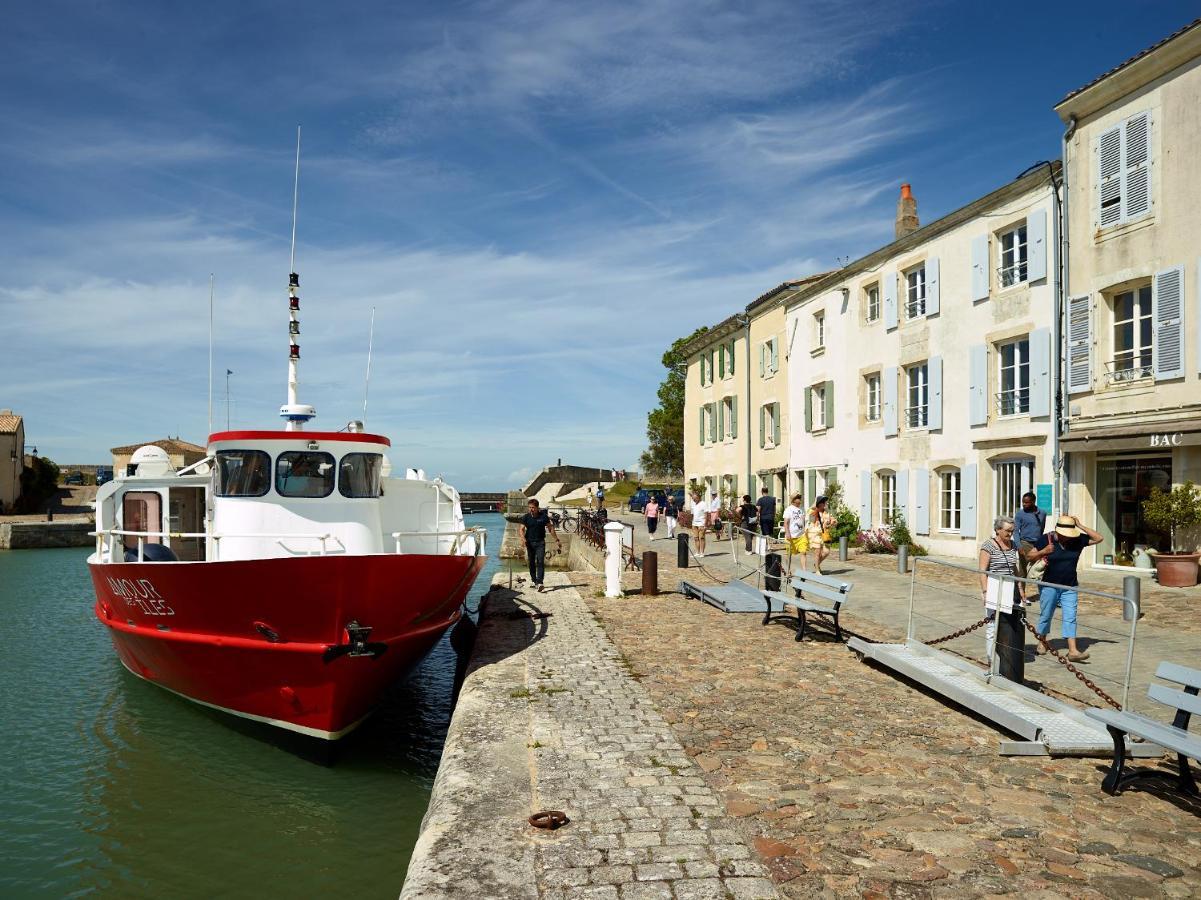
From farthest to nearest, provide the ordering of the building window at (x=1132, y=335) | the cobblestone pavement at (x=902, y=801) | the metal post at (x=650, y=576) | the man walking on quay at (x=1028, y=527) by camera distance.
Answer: the building window at (x=1132, y=335)
the metal post at (x=650, y=576)
the man walking on quay at (x=1028, y=527)
the cobblestone pavement at (x=902, y=801)

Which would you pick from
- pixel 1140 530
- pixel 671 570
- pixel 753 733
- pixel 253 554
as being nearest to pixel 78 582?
pixel 671 570

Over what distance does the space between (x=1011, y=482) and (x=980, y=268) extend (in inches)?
190

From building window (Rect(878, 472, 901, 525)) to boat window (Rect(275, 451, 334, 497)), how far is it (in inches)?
626

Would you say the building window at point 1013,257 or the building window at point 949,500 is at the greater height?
the building window at point 1013,257

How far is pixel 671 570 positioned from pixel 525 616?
7396 millimetres

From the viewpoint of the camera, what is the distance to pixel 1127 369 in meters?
15.7

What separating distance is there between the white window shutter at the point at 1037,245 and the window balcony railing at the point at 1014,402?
2383 mm

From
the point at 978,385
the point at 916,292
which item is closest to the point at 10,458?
the point at 916,292

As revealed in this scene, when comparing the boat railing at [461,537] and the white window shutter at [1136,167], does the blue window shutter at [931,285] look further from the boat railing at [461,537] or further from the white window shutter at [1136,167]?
the boat railing at [461,537]

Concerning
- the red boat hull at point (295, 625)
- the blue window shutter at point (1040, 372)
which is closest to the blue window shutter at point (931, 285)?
the blue window shutter at point (1040, 372)

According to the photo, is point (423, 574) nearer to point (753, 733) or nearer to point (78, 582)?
point (753, 733)

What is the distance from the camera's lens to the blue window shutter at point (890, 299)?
22.2m

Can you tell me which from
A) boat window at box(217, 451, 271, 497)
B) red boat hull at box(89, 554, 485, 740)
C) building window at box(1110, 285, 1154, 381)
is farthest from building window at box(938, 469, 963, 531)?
boat window at box(217, 451, 271, 497)

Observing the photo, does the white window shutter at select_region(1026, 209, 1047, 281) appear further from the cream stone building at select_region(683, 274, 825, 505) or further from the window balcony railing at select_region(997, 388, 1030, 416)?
the cream stone building at select_region(683, 274, 825, 505)
